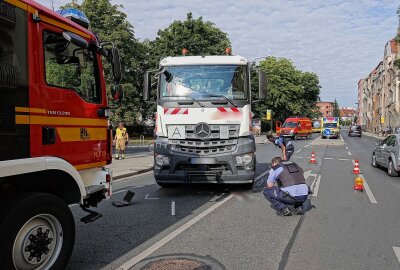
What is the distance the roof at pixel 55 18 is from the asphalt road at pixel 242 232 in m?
2.78

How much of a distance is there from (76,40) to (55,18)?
370mm

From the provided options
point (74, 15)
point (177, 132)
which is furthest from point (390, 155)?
point (74, 15)

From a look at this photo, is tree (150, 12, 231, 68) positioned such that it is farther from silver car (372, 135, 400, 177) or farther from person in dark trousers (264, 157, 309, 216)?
person in dark trousers (264, 157, 309, 216)

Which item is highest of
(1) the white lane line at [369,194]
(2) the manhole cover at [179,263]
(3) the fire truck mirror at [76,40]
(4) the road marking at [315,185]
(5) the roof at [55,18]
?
(5) the roof at [55,18]

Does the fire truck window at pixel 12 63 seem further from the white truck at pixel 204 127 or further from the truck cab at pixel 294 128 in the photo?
the truck cab at pixel 294 128

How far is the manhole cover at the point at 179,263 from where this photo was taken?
4598 mm

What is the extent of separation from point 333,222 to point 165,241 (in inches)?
118

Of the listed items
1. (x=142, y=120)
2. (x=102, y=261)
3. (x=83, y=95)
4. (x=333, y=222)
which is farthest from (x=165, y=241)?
(x=142, y=120)

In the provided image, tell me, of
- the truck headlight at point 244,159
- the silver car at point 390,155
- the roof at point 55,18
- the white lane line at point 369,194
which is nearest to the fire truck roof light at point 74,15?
the roof at point 55,18

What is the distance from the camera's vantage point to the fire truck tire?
11.8ft

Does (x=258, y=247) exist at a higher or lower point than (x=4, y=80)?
lower

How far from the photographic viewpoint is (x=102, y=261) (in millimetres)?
4840

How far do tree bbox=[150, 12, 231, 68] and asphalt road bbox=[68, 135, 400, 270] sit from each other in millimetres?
39386

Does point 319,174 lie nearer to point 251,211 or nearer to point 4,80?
point 251,211
